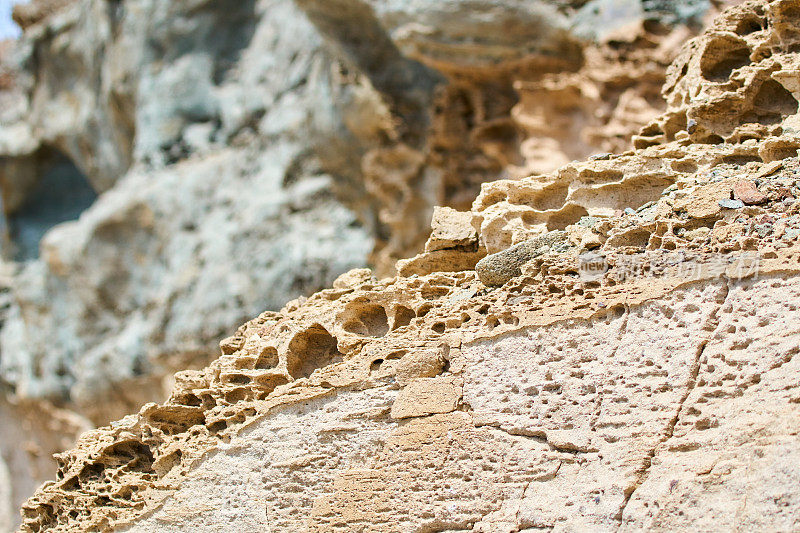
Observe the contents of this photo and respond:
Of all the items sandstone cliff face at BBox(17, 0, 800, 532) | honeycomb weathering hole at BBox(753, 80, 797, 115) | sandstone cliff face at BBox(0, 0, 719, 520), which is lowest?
sandstone cliff face at BBox(17, 0, 800, 532)

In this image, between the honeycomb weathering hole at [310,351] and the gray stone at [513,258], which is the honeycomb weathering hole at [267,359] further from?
the gray stone at [513,258]

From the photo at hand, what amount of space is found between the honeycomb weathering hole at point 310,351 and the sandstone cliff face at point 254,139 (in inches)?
144

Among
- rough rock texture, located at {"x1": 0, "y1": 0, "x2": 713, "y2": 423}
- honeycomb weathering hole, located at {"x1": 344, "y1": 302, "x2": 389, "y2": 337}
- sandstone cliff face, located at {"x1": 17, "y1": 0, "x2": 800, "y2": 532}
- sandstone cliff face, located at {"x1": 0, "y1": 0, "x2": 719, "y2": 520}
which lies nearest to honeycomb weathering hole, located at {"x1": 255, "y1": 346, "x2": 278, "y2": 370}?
sandstone cliff face, located at {"x1": 17, "y1": 0, "x2": 800, "y2": 532}

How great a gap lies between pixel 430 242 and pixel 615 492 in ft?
4.35

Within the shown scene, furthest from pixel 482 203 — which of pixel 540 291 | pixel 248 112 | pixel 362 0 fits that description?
pixel 248 112

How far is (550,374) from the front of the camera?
315cm

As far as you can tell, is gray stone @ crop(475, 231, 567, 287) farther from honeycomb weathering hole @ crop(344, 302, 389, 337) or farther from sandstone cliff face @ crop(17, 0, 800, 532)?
honeycomb weathering hole @ crop(344, 302, 389, 337)

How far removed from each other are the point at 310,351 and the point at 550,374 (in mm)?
1025

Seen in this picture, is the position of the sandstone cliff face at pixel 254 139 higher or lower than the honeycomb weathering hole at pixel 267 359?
higher

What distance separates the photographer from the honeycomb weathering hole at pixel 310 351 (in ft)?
12.3

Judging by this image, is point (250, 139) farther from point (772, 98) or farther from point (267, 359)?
→ point (772, 98)

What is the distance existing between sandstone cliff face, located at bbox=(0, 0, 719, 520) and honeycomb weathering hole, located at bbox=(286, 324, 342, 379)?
3.65 metres

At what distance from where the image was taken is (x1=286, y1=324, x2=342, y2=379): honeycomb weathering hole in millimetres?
3764

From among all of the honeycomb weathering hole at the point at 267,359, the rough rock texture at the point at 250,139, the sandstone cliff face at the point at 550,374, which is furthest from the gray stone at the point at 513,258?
the rough rock texture at the point at 250,139
